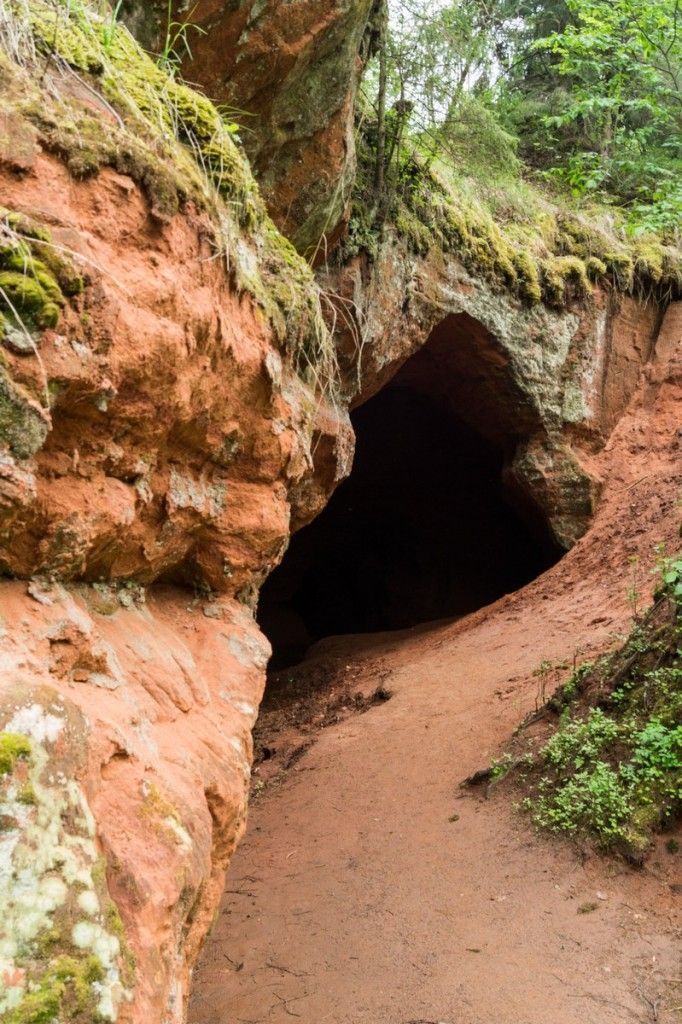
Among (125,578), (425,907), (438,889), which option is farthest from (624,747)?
(125,578)

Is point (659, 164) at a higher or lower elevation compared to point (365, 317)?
higher

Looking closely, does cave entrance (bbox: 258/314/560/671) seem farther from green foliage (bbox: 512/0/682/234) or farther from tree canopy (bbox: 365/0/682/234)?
green foliage (bbox: 512/0/682/234)

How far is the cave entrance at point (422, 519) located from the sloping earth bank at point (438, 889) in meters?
3.18

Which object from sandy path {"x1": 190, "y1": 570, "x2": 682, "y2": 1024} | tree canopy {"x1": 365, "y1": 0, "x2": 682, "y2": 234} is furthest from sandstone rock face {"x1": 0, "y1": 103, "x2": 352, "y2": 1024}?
tree canopy {"x1": 365, "y1": 0, "x2": 682, "y2": 234}

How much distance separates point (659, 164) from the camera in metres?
10.6

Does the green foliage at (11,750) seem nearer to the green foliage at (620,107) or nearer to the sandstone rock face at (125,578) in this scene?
the sandstone rock face at (125,578)

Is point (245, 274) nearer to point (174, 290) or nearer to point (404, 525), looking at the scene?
point (174, 290)

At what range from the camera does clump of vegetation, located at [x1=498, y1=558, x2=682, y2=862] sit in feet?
14.2

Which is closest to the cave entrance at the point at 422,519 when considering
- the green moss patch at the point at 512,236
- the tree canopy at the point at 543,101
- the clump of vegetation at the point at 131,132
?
the green moss patch at the point at 512,236

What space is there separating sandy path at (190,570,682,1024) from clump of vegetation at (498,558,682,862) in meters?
0.21

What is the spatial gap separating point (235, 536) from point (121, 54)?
2144 mm

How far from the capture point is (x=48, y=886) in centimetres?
168

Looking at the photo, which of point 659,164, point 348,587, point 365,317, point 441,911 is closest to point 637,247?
point 659,164

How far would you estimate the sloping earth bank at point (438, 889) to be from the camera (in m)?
3.50
